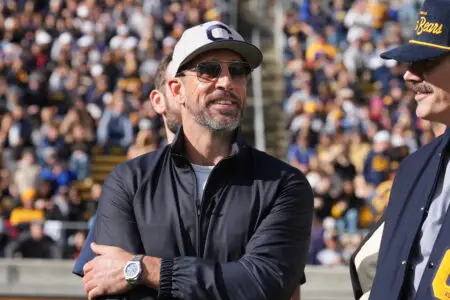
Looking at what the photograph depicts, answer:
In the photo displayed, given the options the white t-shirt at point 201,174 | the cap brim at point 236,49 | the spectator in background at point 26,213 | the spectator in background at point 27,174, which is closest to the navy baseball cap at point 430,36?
the cap brim at point 236,49

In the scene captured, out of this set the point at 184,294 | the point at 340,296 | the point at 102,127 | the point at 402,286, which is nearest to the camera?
the point at 402,286

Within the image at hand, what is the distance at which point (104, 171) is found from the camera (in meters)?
17.8

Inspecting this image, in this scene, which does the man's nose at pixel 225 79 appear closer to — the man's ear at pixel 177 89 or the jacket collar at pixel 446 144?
the man's ear at pixel 177 89

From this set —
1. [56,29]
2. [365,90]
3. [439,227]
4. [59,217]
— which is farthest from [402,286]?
[56,29]

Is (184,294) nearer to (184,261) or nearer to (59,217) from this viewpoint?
(184,261)

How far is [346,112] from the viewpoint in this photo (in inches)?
715

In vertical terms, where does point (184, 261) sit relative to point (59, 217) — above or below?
above

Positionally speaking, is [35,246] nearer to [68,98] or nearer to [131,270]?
[68,98]

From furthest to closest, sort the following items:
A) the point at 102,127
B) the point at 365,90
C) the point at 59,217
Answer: the point at 365,90 < the point at 102,127 < the point at 59,217

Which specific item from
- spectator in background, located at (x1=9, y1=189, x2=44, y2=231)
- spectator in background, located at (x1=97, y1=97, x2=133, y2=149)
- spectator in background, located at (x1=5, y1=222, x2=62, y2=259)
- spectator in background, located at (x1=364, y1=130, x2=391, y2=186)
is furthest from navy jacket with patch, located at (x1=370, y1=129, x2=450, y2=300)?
spectator in background, located at (x1=97, y1=97, x2=133, y2=149)

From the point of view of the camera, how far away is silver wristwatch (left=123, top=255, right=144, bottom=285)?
4.21 metres

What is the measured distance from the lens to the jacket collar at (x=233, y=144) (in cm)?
444

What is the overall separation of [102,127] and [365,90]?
4.44 meters

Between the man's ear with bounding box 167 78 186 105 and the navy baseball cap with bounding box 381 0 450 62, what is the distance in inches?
33.3
